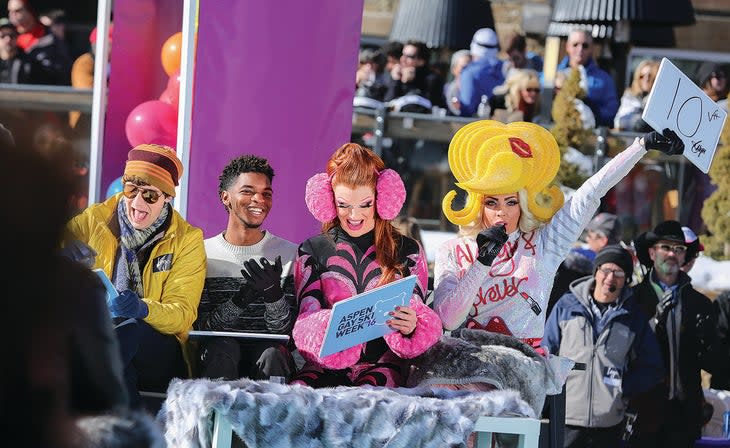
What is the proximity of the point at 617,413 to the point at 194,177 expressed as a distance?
230cm

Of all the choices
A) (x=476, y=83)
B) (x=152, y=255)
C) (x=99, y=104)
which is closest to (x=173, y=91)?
(x=99, y=104)

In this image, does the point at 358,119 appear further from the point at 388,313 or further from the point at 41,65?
the point at 388,313

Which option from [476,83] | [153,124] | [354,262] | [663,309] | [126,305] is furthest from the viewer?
[476,83]

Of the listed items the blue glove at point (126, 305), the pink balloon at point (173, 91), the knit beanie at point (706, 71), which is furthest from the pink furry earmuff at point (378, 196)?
the knit beanie at point (706, 71)

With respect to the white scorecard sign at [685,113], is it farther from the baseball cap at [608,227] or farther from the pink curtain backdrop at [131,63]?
the baseball cap at [608,227]

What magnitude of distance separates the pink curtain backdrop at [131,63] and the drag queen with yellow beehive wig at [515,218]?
190 centimetres

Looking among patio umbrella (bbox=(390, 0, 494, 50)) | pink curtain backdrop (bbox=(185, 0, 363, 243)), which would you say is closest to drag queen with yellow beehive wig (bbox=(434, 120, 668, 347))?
pink curtain backdrop (bbox=(185, 0, 363, 243))

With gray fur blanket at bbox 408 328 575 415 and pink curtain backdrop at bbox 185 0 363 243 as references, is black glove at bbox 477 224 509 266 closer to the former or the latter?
gray fur blanket at bbox 408 328 575 415

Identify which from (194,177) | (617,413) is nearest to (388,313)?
(194,177)

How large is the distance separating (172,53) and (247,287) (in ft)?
6.20

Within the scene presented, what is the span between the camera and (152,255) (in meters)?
4.36

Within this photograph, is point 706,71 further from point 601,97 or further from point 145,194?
point 145,194

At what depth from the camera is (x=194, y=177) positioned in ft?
17.2

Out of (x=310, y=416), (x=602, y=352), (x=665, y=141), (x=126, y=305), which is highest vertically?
(x=665, y=141)
